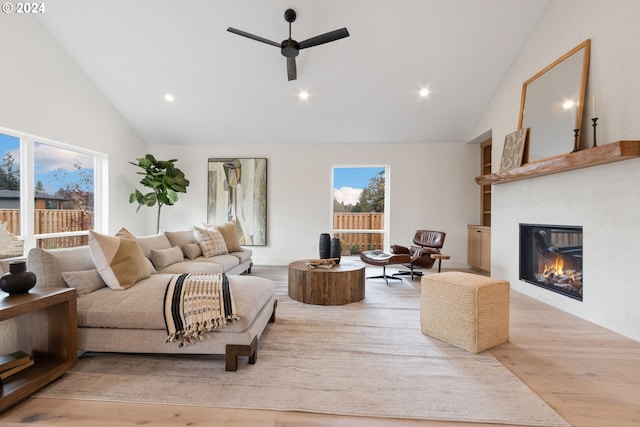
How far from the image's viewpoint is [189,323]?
1.95 meters

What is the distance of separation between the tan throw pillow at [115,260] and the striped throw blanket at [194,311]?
51 centimetres

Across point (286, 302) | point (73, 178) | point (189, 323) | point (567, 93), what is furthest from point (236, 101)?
point (567, 93)

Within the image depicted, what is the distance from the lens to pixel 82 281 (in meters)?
2.15

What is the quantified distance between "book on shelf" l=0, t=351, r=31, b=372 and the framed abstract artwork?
4051mm

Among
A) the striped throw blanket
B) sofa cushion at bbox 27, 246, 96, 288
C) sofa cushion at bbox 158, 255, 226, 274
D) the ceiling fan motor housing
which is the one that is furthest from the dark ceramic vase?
the ceiling fan motor housing

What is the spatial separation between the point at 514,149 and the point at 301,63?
3.14 meters

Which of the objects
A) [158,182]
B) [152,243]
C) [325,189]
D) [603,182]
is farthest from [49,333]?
[603,182]

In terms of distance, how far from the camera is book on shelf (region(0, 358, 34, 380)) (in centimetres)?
164

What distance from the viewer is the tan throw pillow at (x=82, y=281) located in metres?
2.12

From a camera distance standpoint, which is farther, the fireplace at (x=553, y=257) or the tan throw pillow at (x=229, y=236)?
the tan throw pillow at (x=229, y=236)

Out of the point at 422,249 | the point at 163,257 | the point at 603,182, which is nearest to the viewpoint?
the point at 603,182

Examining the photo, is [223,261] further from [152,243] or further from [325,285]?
[325,285]

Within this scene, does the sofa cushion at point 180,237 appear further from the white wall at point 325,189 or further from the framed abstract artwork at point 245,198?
the white wall at point 325,189

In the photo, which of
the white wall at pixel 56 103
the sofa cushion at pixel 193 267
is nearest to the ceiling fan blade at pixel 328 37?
the sofa cushion at pixel 193 267
